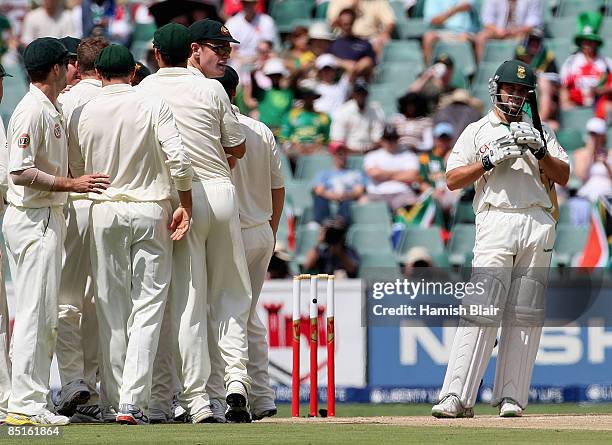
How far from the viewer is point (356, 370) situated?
1202 centimetres

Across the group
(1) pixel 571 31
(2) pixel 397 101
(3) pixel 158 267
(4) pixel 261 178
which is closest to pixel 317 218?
(2) pixel 397 101

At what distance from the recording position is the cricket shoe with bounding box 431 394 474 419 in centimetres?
859

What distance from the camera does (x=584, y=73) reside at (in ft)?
53.2

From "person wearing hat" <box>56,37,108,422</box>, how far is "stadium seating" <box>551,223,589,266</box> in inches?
273

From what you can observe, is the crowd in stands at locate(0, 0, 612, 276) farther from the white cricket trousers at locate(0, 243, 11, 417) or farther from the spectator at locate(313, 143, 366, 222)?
the white cricket trousers at locate(0, 243, 11, 417)

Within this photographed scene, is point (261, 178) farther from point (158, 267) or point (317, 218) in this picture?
point (317, 218)

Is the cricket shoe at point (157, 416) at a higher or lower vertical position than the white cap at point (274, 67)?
lower

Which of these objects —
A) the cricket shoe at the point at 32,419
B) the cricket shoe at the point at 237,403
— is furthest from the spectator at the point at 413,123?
the cricket shoe at the point at 32,419

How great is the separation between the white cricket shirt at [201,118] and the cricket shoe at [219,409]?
132 cm

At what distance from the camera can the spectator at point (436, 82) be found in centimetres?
1614

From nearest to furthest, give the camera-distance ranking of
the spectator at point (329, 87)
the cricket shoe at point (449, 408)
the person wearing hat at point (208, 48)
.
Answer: the person wearing hat at point (208, 48)
the cricket shoe at point (449, 408)
the spectator at point (329, 87)

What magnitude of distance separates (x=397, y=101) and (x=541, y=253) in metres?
7.89

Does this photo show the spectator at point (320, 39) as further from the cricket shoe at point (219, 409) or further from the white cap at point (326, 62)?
the cricket shoe at point (219, 409)

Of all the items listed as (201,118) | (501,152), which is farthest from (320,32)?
(201,118)
